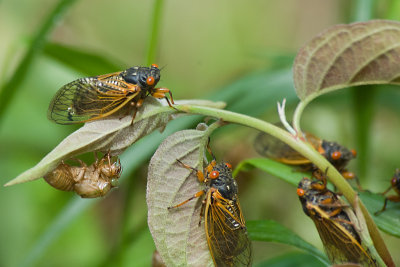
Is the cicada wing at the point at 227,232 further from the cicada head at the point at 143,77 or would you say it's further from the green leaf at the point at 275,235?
the cicada head at the point at 143,77

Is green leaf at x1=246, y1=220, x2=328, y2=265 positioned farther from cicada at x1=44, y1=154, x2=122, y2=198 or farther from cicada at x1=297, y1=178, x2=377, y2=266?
cicada at x1=44, y1=154, x2=122, y2=198

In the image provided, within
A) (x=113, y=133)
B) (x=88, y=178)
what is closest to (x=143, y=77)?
(x=113, y=133)

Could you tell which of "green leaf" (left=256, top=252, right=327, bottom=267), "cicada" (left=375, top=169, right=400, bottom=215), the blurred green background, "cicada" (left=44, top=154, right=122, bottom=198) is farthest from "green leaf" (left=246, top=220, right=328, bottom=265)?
the blurred green background

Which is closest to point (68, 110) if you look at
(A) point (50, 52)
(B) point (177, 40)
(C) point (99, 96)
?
(C) point (99, 96)

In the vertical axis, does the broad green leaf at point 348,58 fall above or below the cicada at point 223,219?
above

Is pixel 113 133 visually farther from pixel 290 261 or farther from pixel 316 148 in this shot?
pixel 290 261

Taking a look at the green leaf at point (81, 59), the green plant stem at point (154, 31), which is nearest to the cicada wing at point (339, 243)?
the green plant stem at point (154, 31)
